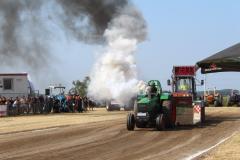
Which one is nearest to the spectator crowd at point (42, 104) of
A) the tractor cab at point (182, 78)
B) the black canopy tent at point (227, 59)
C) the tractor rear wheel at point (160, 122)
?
the tractor cab at point (182, 78)

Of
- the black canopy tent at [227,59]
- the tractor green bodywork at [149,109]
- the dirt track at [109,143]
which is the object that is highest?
the black canopy tent at [227,59]

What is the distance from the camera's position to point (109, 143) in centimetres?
1950

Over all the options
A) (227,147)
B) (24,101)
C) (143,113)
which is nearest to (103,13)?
(24,101)

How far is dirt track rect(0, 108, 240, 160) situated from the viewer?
16.1 m

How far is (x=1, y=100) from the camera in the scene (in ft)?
139

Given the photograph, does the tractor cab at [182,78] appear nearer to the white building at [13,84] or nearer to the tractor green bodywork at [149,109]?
the tractor green bodywork at [149,109]

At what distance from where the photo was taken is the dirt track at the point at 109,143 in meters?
16.1

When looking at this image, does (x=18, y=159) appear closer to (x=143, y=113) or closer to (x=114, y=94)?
(x=143, y=113)

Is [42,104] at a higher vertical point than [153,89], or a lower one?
lower

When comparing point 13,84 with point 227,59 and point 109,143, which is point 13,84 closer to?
point 109,143

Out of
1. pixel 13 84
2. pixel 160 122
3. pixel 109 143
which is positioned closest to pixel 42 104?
pixel 13 84

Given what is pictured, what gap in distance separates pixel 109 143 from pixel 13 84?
30466 millimetres

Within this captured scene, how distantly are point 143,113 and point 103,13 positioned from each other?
68.0 ft

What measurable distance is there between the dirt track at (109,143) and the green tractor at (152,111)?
1.44ft
